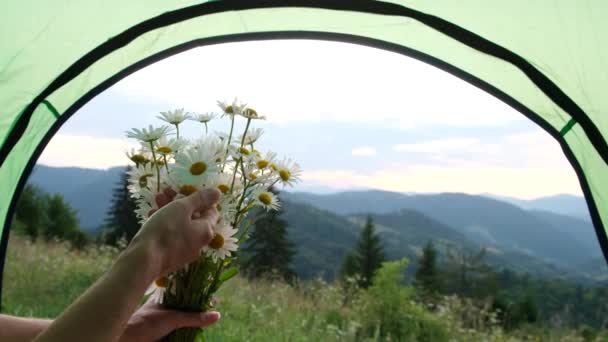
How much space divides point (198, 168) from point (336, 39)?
36.3 inches

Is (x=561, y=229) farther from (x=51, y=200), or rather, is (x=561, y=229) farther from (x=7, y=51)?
(x=7, y=51)

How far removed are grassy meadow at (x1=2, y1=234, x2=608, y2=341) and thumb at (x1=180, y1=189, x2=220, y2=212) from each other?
199cm

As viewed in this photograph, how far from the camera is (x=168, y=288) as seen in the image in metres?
1.02

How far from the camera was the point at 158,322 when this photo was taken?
103 centimetres

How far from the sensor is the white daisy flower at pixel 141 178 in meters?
1.01

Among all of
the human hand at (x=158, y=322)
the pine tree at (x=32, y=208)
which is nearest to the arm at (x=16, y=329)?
the human hand at (x=158, y=322)

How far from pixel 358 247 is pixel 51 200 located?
87.1 feet

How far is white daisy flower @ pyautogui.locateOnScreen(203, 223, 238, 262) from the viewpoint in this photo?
94 cm

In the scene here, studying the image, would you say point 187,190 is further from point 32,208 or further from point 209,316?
point 32,208

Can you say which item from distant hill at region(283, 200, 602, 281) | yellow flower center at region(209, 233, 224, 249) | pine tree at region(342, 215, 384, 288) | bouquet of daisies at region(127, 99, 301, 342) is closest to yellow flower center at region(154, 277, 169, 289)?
bouquet of daisies at region(127, 99, 301, 342)

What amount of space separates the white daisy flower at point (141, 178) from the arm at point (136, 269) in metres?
0.23

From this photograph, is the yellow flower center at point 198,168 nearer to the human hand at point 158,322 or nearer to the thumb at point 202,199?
the thumb at point 202,199

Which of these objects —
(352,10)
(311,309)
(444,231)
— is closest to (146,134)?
(352,10)

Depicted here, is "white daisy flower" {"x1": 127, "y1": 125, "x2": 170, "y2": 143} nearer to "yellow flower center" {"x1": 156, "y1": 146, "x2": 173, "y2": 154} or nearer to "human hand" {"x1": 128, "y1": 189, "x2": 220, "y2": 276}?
"yellow flower center" {"x1": 156, "y1": 146, "x2": 173, "y2": 154}
